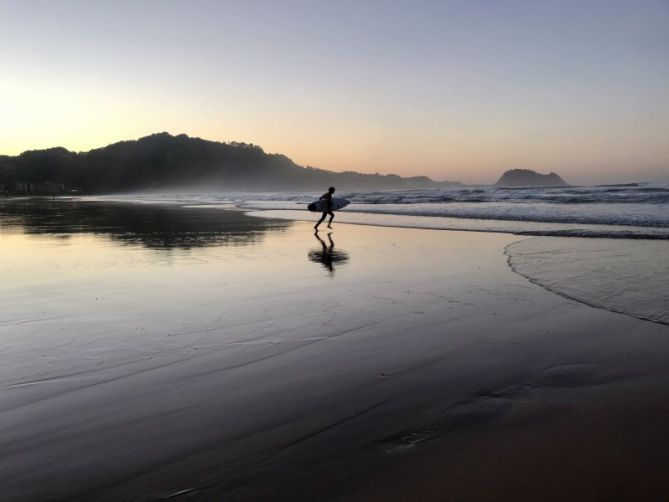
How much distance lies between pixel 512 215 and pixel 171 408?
Result: 21.4 meters

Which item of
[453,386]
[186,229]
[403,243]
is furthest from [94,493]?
[186,229]

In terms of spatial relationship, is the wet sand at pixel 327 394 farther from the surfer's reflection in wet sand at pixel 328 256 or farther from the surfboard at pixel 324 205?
the surfboard at pixel 324 205

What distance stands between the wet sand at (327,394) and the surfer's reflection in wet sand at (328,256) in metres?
2.36

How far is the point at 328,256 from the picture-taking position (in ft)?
36.2

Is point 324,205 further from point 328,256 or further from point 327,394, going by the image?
point 327,394

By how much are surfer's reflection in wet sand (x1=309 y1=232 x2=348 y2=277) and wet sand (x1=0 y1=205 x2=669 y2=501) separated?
7.75 ft

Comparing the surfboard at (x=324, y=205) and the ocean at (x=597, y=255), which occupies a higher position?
the surfboard at (x=324, y=205)

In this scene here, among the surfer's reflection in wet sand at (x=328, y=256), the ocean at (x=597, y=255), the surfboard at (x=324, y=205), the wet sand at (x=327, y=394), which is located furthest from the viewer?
the surfboard at (x=324, y=205)

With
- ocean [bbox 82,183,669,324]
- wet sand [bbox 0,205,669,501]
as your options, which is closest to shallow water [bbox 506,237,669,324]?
ocean [bbox 82,183,669,324]

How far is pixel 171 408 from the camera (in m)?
→ 3.34

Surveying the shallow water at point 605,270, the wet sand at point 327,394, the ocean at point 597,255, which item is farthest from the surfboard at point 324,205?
the wet sand at point 327,394

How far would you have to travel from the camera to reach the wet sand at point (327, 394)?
248cm

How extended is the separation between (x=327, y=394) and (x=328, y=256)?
7.55 metres

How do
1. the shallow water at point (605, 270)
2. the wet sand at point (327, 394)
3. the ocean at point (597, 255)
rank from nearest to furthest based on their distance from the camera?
the wet sand at point (327, 394) → the shallow water at point (605, 270) → the ocean at point (597, 255)
